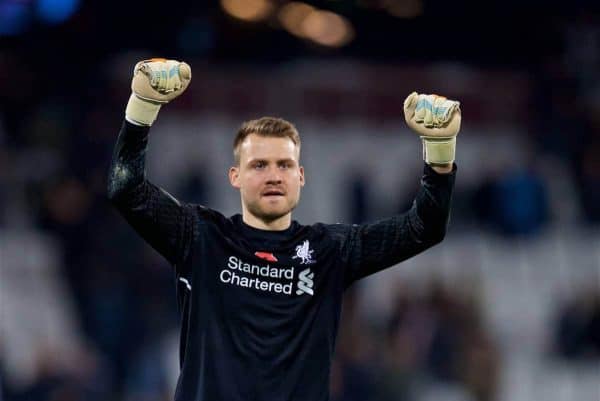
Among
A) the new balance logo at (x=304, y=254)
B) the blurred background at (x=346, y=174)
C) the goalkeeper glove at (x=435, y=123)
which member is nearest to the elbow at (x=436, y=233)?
the goalkeeper glove at (x=435, y=123)

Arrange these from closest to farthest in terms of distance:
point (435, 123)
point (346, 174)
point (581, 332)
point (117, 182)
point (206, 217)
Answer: point (117, 182), point (435, 123), point (206, 217), point (581, 332), point (346, 174)

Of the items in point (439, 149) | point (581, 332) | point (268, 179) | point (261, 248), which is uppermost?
point (439, 149)

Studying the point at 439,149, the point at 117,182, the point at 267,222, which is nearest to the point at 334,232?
the point at 267,222

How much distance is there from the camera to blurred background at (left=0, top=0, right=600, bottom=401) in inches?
425

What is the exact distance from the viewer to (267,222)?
14.3 feet

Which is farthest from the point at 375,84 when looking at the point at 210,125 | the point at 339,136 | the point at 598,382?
the point at 598,382

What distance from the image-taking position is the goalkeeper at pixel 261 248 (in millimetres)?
4195

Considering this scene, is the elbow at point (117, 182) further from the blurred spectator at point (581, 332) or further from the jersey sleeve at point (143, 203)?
the blurred spectator at point (581, 332)

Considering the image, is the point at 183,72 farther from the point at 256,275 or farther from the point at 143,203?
the point at 256,275

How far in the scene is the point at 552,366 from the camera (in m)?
11.5

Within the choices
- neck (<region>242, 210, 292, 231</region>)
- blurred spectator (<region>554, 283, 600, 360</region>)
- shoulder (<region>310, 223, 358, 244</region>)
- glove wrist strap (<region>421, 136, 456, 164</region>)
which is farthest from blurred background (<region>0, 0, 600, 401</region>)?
glove wrist strap (<region>421, 136, 456, 164</region>)

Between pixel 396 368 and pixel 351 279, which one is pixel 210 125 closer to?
pixel 396 368

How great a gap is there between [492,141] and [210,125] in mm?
2964

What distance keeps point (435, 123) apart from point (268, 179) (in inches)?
23.5
